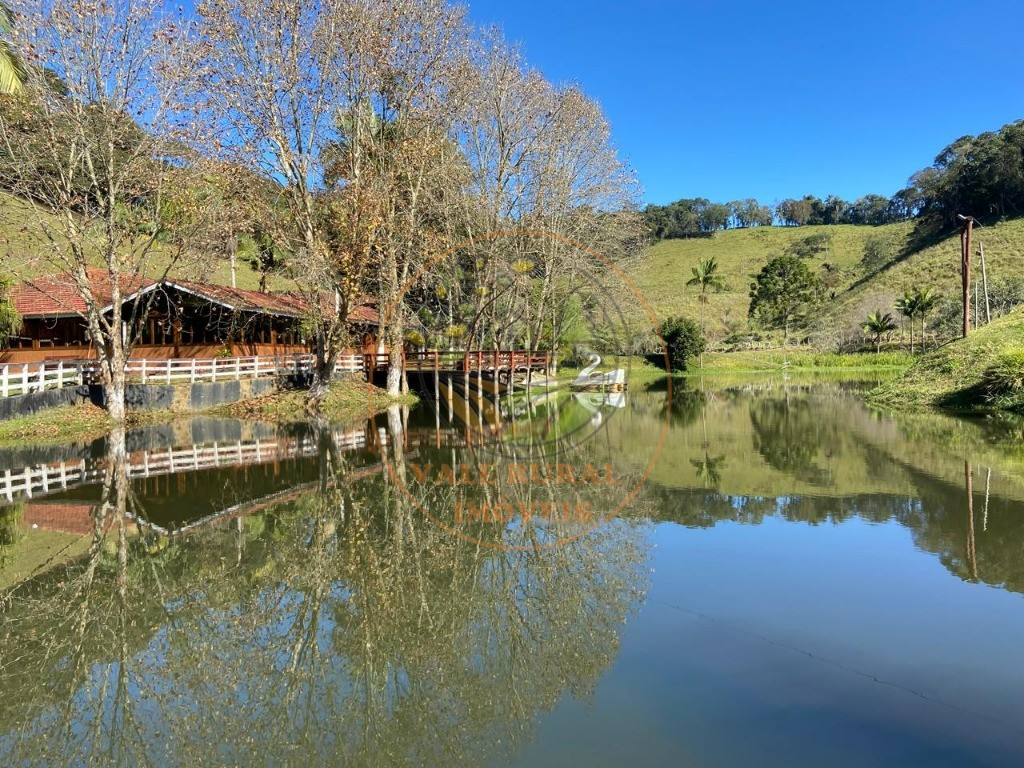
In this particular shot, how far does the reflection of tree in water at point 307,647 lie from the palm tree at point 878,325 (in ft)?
182

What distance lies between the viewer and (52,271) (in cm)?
2227

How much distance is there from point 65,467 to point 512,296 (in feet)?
82.7

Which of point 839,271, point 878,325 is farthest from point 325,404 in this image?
point 839,271

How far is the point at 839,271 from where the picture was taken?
88812 millimetres

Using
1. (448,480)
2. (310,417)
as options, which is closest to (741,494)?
(448,480)

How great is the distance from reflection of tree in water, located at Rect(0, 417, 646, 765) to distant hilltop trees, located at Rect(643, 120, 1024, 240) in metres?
49.5

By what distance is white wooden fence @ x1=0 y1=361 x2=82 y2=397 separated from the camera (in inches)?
799

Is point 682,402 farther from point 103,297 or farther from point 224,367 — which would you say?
point 103,297

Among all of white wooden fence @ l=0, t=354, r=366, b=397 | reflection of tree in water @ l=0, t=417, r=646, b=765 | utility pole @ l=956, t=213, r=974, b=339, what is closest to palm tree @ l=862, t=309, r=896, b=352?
utility pole @ l=956, t=213, r=974, b=339

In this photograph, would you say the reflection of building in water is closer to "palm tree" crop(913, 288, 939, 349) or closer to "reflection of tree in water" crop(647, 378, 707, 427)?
"reflection of tree in water" crop(647, 378, 707, 427)

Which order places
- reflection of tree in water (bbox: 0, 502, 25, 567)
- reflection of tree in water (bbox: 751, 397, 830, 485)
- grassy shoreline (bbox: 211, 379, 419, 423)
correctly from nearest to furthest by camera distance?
reflection of tree in water (bbox: 0, 502, 25, 567) → reflection of tree in water (bbox: 751, 397, 830, 485) → grassy shoreline (bbox: 211, 379, 419, 423)

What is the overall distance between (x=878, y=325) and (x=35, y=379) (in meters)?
56.3

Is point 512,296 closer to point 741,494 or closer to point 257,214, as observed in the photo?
point 257,214

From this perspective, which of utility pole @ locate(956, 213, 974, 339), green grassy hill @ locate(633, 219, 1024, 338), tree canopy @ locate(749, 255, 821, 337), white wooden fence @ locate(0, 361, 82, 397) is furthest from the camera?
tree canopy @ locate(749, 255, 821, 337)
